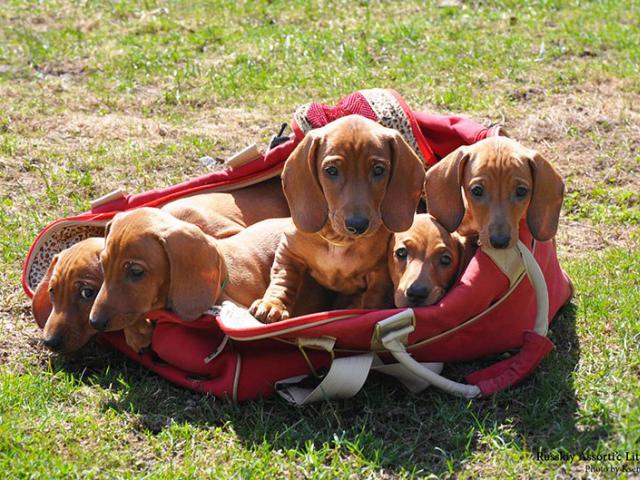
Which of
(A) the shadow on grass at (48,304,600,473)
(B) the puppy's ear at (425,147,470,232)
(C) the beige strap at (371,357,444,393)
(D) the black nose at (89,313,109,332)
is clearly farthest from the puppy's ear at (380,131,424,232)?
(D) the black nose at (89,313,109,332)

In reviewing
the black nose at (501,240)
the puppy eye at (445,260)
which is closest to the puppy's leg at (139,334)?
the puppy eye at (445,260)

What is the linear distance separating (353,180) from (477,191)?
24.9 inches

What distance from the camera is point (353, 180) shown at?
14.3 feet

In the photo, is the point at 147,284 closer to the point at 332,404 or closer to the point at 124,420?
the point at 124,420

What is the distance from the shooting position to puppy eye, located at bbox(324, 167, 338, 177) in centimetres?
437

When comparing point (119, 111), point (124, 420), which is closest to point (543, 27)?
point (119, 111)

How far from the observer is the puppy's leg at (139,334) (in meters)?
4.45

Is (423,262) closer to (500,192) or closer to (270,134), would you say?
(500,192)

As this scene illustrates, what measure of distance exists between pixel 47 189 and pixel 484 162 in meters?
3.29

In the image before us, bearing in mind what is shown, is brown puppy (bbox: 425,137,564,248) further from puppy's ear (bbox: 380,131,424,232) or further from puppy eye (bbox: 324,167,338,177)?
puppy eye (bbox: 324,167,338,177)

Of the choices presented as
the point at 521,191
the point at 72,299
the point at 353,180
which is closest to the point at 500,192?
the point at 521,191

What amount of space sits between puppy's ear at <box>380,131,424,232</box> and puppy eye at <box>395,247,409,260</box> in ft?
0.62

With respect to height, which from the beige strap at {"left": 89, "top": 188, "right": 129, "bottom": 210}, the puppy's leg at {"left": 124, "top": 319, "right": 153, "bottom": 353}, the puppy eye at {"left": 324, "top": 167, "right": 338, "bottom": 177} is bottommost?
the puppy's leg at {"left": 124, "top": 319, "right": 153, "bottom": 353}

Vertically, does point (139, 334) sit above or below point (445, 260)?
below
